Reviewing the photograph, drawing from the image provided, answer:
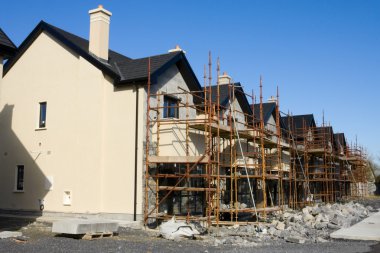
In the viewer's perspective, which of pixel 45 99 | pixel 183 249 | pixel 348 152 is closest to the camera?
pixel 183 249

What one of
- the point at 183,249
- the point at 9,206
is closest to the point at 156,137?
the point at 183,249

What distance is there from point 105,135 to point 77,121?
4.48 ft

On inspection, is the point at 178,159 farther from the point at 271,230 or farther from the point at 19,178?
the point at 19,178

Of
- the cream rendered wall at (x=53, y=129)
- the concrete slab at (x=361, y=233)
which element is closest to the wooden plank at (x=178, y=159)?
the cream rendered wall at (x=53, y=129)

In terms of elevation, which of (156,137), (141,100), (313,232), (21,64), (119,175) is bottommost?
(313,232)

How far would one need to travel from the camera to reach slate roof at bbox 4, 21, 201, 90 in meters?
16.4

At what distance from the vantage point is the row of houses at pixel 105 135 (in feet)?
51.8

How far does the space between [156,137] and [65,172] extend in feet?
13.0

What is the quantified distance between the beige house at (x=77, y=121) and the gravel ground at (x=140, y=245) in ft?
10.5

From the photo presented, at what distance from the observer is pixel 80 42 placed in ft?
60.4

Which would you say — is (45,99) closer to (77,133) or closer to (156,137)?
(77,133)

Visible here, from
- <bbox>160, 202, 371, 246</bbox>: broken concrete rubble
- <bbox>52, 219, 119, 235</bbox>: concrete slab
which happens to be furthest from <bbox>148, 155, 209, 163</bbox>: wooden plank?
<bbox>52, 219, 119, 235</bbox>: concrete slab

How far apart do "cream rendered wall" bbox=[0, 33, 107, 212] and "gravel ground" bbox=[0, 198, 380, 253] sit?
3680mm

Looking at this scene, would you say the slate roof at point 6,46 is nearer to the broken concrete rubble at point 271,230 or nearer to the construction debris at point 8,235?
the construction debris at point 8,235
